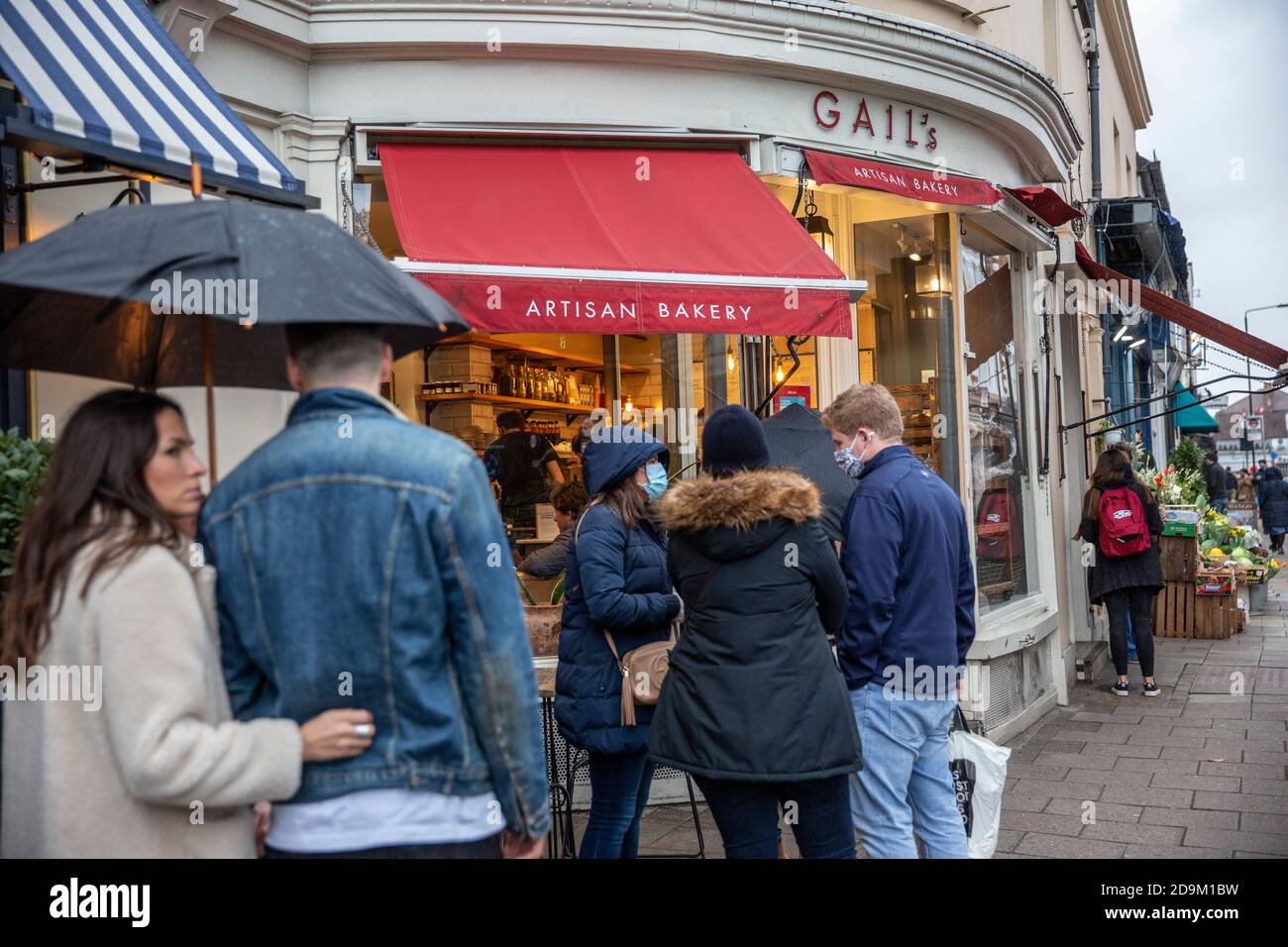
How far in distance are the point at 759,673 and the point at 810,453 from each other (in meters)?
2.10

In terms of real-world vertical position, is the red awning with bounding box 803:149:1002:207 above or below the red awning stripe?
above

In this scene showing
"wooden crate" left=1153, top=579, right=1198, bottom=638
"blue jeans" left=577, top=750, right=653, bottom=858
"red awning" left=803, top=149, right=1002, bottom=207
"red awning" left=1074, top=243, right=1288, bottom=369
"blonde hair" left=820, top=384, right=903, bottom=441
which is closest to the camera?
"blue jeans" left=577, top=750, right=653, bottom=858

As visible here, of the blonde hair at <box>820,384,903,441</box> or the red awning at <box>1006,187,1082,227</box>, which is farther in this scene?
the red awning at <box>1006,187,1082,227</box>

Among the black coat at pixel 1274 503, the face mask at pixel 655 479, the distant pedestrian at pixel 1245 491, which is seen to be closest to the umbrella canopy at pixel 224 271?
the face mask at pixel 655 479

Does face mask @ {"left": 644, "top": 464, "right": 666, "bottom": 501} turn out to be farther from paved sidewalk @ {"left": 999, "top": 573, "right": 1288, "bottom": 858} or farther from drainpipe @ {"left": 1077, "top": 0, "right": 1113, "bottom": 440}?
drainpipe @ {"left": 1077, "top": 0, "right": 1113, "bottom": 440}

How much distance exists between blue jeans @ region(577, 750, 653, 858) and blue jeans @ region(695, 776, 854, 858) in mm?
723

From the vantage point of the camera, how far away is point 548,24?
647cm

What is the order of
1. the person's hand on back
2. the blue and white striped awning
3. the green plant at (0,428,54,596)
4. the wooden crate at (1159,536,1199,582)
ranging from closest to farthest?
the person's hand on back
the green plant at (0,428,54,596)
the blue and white striped awning
the wooden crate at (1159,536,1199,582)

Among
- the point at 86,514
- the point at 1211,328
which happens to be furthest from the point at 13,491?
the point at 1211,328

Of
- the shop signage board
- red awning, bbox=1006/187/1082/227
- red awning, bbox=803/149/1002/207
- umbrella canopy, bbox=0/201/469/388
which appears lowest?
umbrella canopy, bbox=0/201/469/388

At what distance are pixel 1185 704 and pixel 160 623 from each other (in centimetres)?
880

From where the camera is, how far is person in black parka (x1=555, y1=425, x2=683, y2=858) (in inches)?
165

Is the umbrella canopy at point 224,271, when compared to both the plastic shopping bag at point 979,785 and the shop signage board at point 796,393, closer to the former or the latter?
the plastic shopping bag at point 979,785

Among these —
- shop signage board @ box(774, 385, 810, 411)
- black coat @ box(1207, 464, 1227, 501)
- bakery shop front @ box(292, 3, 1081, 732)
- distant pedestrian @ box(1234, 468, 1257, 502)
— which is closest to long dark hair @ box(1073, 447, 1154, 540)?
bakery shop front @ box(292, 3, 1081, 732)
